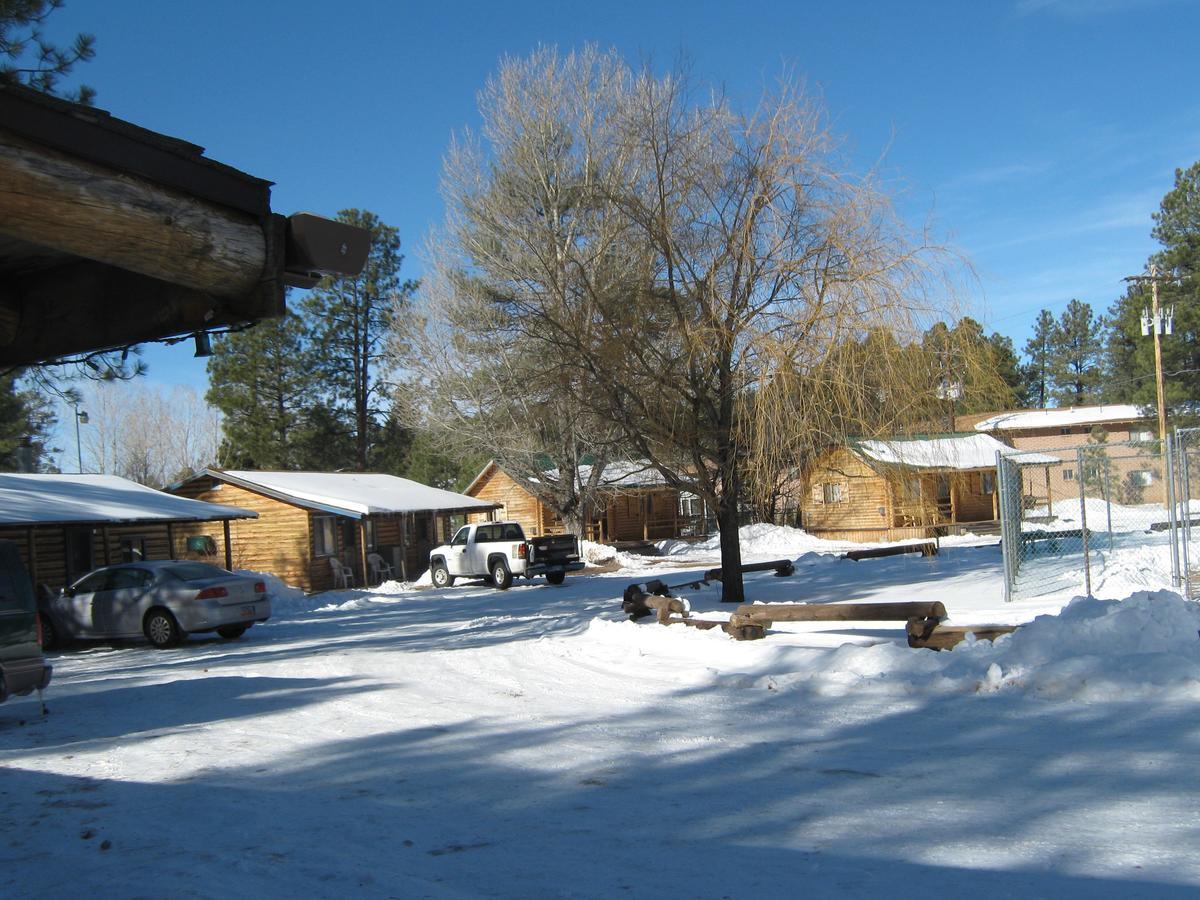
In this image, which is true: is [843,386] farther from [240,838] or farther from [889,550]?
[889,550]

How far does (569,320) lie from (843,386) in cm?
425

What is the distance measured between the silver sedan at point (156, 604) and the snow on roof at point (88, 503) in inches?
102

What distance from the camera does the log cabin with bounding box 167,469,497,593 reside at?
30953mm

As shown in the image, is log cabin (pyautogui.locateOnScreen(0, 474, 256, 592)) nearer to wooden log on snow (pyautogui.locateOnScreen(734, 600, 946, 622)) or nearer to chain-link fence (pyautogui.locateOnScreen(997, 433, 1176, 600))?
wooden log on snow (pyautogui.locateOnScreen(734, 600, 946, 622))

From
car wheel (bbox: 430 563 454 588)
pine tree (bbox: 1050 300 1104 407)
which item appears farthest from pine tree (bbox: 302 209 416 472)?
pine tree (bbox: 1050 300 1104 407)

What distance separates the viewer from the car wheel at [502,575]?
2833cm

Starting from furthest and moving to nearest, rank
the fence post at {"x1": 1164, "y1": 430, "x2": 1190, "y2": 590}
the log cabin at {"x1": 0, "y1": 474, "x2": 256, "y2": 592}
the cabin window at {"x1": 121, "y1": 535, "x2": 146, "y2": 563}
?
1. the cabin window at {"x1": 121, "y1": 535, "x2": 146, "y2": 563}
2. the log cabin at {"x1": 0, "y1": 474, "x2": 256, "y2": 592}
3. the fence post at {"x1": 1164, "y1": 430, "x2": 1190, "y2": 590}

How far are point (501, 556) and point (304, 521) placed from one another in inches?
267

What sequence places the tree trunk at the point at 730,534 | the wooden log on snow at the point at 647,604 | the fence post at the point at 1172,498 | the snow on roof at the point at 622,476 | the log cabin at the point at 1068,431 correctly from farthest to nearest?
the log cabin at the point at 1068,431, the snow on roof at the point at 622,476, the tree trunk at the point at 730,534, the wooden log on snow at the point at 647,604, the fence post at the point at 1172,498

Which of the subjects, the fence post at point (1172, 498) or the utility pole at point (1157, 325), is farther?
the utility pole at point (1157, 325)

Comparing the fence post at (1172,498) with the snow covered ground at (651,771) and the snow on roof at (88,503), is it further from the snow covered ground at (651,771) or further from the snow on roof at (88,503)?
the snow on roof at (88,503)

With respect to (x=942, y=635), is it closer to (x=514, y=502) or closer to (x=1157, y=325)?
(x=1157, y=325)

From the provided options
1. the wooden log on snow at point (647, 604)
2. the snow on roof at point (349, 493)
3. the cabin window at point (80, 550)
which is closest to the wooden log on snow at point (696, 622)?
the wooden log on snow at point (647, 604)

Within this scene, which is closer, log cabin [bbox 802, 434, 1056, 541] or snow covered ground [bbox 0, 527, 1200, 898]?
snow covered ground [bbox 0, 527, 1200, 898]
